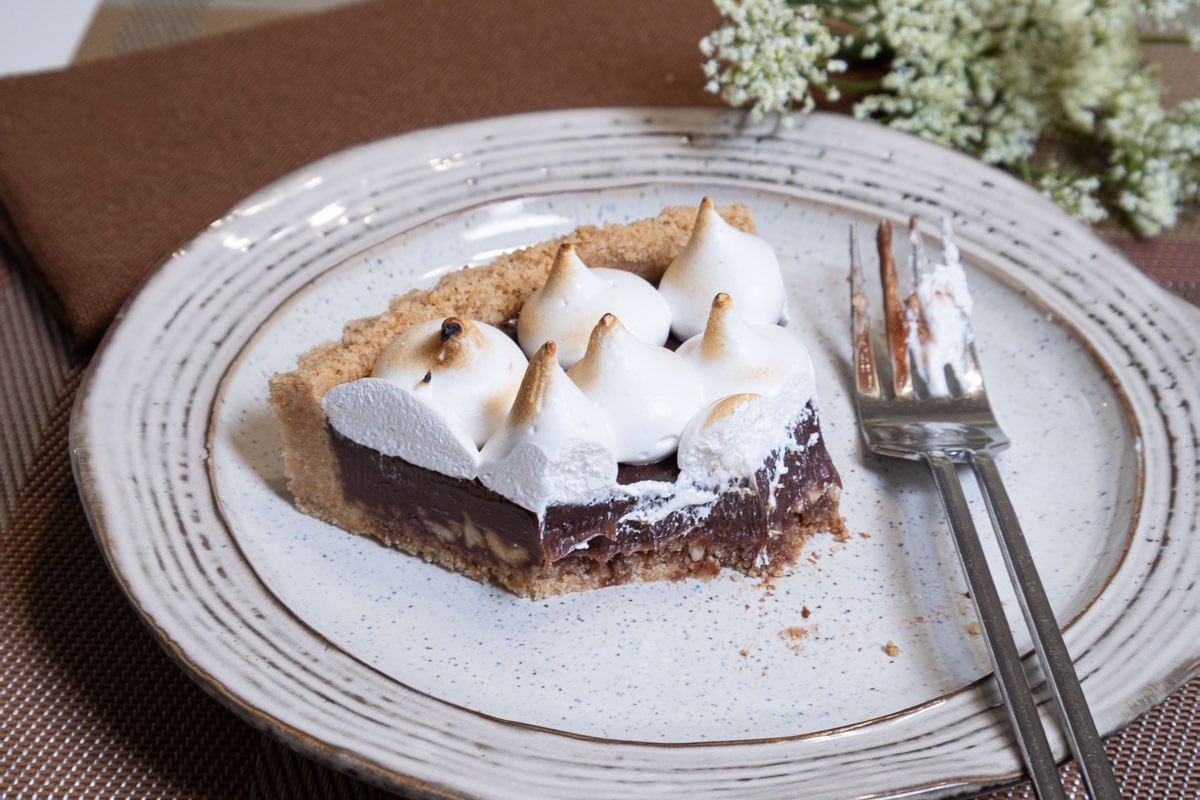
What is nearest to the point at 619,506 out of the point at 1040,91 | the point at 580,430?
the point at 580,430

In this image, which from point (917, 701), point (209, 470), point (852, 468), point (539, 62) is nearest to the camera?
point (917, 701)

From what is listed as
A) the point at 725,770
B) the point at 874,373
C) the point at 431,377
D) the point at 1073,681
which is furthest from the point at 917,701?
the point at 431,377

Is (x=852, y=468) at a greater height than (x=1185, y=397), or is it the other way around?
(x=1185, y=397)

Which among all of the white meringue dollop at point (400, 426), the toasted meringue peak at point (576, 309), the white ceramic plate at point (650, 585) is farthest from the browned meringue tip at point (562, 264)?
the white ceramic plate at point (650, 585)

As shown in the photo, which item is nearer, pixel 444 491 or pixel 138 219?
pixel 444 491

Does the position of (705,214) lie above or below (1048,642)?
above

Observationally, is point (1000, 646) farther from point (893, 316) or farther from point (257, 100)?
point (257, 100)

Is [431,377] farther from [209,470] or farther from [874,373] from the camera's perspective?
[874,373]
